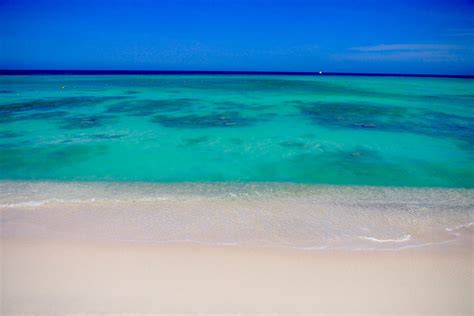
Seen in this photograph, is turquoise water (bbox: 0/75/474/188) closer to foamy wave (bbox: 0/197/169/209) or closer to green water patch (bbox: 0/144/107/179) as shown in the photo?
green water patch (bbox: 0/144/107/179)

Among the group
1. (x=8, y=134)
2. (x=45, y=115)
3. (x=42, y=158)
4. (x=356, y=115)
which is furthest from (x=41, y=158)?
(x=356, y=115)

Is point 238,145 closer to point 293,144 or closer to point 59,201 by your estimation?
point 293,144

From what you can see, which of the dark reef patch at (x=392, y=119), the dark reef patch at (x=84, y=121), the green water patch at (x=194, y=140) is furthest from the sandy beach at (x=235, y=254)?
the dark reef patch at (x=392, y=119)

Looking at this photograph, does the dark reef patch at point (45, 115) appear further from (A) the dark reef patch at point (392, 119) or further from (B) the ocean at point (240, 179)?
(A) the dark reef patch at point (392, 119)

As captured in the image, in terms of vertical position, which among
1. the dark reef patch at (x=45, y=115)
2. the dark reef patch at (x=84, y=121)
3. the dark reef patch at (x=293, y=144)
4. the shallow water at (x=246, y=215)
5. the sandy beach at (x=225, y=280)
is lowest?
the sandy beach at (x=225, y=280)

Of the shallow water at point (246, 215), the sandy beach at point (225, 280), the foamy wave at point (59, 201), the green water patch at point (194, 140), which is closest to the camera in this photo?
the sandy beach at point (225, 280)

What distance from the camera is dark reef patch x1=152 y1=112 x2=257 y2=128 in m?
11.6

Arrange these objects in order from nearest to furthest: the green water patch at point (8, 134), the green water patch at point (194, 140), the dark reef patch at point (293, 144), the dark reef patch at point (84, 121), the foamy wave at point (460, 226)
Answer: the foamy wave at point (460, 226) → the dark reef patch at point (293, 144) → the green water patch at point (194, 140) → the green water patch at point (8, 134) → the dark reef patch at point (84, 121)

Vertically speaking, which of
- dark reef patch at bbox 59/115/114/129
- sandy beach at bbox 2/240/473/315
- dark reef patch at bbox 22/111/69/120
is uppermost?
dark reef patch at bbox 22/111/69/120

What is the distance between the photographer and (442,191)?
5.49m

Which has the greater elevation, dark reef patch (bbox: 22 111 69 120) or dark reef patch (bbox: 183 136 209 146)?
dark reef patch (bbox: 22 111 69 120)

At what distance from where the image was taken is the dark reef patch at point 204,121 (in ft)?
38.1

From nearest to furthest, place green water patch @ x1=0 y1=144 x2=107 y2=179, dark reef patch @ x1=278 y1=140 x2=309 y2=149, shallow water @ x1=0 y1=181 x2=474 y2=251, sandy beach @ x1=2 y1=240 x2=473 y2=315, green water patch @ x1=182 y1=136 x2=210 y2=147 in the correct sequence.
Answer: sandy beach @ x1=2 y1=240 x2=473 y2=315, shallow water @ x1=0 y1=181 x2=474 y2=251, green water patch @ x1=0 y1=144 x2=107 y2=179, dark reef patch @ x1=278 y1=140 x2=309 y2=149, green water patch @ x1=182 y1=136 x2=210 y2=147

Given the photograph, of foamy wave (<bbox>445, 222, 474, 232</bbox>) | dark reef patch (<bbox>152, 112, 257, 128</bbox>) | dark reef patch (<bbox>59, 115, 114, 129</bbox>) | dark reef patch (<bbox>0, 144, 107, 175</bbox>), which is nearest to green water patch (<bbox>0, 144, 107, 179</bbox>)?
dark reef patch (<bbox>0, 144, 107, 175</bbox>)
